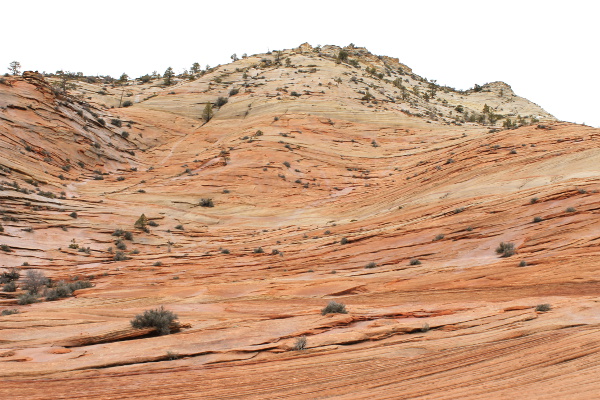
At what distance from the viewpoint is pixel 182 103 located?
55.5m

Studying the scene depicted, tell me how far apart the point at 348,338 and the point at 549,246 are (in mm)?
7555

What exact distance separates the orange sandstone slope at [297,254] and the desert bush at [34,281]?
61 cm

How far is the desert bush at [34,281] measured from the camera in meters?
15.0

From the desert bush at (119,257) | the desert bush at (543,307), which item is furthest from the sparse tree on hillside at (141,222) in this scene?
the desert bush at (543,307)

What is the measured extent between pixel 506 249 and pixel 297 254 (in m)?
8.11

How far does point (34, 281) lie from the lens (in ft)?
50.1

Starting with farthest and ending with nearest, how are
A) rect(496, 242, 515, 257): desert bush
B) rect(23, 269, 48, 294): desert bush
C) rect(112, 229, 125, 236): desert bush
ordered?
1. rect(112, 229, 125, 236): desert bush
2. rect(23, 269, 48, 294): desert bush
3. rect(496, 242, 515, 257): desert bush

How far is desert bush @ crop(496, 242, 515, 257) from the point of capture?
1306 centimetres

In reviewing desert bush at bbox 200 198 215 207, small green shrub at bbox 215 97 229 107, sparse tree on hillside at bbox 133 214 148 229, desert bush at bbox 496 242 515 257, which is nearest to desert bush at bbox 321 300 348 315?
desert bush at bbox 496 242 515 257

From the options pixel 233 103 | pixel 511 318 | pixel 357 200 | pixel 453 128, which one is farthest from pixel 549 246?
pixel 233 103

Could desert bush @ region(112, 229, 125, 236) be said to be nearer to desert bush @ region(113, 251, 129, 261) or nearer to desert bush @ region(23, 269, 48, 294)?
desert bush @ region(113, 251, 129, 261)

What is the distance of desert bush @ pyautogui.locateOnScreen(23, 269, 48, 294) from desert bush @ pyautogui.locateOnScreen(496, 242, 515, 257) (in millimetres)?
14314

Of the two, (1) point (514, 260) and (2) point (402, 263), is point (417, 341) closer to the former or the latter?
(1) point (514, 260)

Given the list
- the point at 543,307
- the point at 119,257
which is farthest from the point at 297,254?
the point at 543,307
